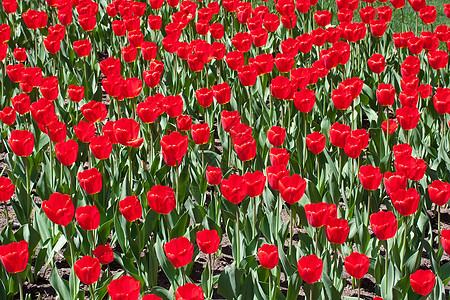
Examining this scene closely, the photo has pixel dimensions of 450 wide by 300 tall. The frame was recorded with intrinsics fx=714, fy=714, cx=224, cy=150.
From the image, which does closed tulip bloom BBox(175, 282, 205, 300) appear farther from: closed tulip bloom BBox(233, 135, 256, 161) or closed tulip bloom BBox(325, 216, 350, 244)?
closed tulip bloom BBox(233, 135, 256, 161)

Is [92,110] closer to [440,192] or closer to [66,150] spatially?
[66,150]

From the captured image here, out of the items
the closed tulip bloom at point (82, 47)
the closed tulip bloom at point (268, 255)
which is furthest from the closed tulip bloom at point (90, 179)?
the closed tulip bloom at point (82, 47)

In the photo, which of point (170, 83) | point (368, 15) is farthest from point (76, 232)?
point (368, 15)

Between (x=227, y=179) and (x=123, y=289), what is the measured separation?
0.99 metres

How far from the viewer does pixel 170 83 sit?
14.9ft

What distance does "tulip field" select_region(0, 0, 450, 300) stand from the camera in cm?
248

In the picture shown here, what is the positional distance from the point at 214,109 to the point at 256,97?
0.35m

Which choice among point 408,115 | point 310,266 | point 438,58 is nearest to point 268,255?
point 310,266

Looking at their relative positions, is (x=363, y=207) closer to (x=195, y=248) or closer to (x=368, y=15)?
(x=195, y=248)

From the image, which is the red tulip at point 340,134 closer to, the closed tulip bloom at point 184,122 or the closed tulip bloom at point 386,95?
the closed tulip bloom at point 386,95

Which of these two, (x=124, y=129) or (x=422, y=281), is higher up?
(x=124, y=129)

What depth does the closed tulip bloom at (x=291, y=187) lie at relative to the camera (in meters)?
2.51

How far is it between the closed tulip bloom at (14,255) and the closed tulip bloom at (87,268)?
0.18 metres

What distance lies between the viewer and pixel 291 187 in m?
2.51
